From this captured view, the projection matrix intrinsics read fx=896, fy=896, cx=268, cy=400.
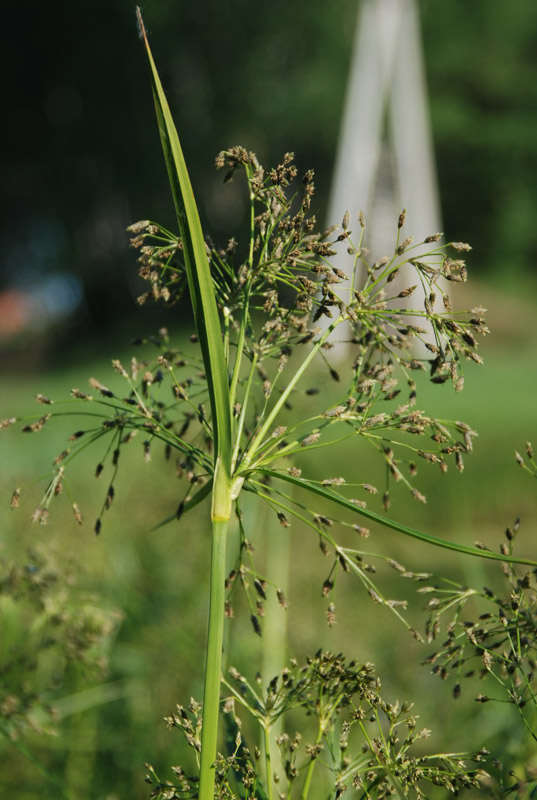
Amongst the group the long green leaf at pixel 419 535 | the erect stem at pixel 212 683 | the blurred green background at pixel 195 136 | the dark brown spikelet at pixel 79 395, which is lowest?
the erect stem at pixel 212 683

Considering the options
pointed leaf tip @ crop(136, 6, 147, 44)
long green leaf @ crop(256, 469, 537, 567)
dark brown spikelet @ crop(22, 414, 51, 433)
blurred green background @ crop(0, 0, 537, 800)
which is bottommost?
long green leaf @ crop(256, 469, 537, 567)

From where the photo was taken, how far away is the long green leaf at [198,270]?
14.9 inches

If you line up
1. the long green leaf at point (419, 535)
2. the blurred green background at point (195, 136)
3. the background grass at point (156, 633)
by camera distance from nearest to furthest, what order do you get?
the long green leaf at point (419, 535), the background grass at point (156, 633), the blurred green background at point (195, 136)

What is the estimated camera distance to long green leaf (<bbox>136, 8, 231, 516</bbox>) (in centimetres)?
38

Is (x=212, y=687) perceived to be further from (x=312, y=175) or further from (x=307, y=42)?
(x=307, y=42)

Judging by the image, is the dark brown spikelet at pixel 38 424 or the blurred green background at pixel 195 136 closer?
the dark brown spikelet at pixel 38 424

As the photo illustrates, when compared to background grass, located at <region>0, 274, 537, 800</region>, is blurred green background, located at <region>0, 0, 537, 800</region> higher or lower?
higher

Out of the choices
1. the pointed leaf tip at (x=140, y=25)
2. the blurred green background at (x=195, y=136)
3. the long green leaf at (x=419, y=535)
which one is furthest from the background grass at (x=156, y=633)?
the blurred green background at (x=195, y=136)

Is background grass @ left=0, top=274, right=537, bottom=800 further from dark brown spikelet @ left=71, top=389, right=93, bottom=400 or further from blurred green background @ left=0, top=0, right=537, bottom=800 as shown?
blurred green background @ left=0, top=0, right=537, bottom=800

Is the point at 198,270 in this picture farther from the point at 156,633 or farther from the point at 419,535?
the point at 156,633


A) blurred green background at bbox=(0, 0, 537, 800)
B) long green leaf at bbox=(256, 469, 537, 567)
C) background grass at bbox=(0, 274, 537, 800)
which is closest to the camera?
long green leaf at bbox=(256, 469, 537, 567)

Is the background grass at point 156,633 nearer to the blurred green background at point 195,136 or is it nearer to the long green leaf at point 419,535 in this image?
the long green leaf at point 419,535

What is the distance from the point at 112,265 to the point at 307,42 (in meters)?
4.87

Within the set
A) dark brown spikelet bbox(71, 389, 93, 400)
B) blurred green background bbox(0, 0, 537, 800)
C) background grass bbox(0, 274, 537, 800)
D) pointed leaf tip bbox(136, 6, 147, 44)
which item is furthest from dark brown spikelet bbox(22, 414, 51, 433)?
blurred green background bbox(0, 0, 537, 800)
